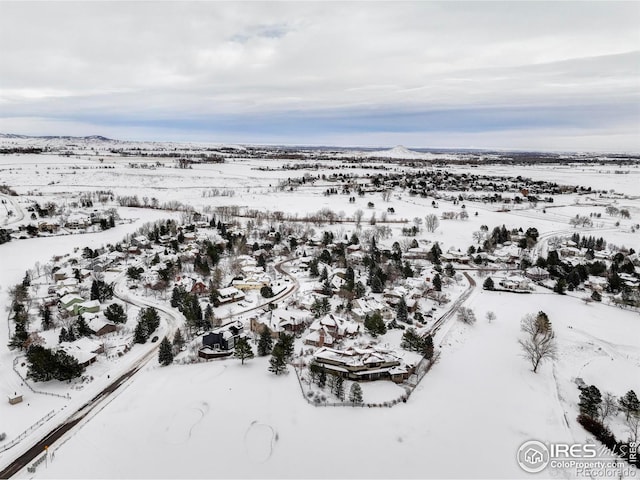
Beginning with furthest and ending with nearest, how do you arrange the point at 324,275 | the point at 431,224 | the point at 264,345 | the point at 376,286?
the point at 431,224 → the point at 324,275 → the point at 376,286 → the point at 264,345

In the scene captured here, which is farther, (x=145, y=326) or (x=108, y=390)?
(x=145, y=326)

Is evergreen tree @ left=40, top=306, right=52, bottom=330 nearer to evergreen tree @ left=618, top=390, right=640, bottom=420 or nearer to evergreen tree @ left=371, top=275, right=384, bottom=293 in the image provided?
evergreen tree @ left=371, top=275, right=384, bottom=293

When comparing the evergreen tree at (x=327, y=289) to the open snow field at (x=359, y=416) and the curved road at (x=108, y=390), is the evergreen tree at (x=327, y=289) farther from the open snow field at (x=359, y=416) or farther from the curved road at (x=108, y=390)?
the open snow field at (x=359, y=416)

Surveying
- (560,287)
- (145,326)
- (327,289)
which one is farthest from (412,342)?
(560,287)

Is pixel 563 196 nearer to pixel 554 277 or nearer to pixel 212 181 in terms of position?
pixel 554 277

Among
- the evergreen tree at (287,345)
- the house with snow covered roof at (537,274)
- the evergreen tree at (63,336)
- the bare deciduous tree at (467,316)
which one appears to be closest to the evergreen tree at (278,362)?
the evergreen tree at (287,345)

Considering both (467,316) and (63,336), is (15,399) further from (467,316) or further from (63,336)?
(467,316)
